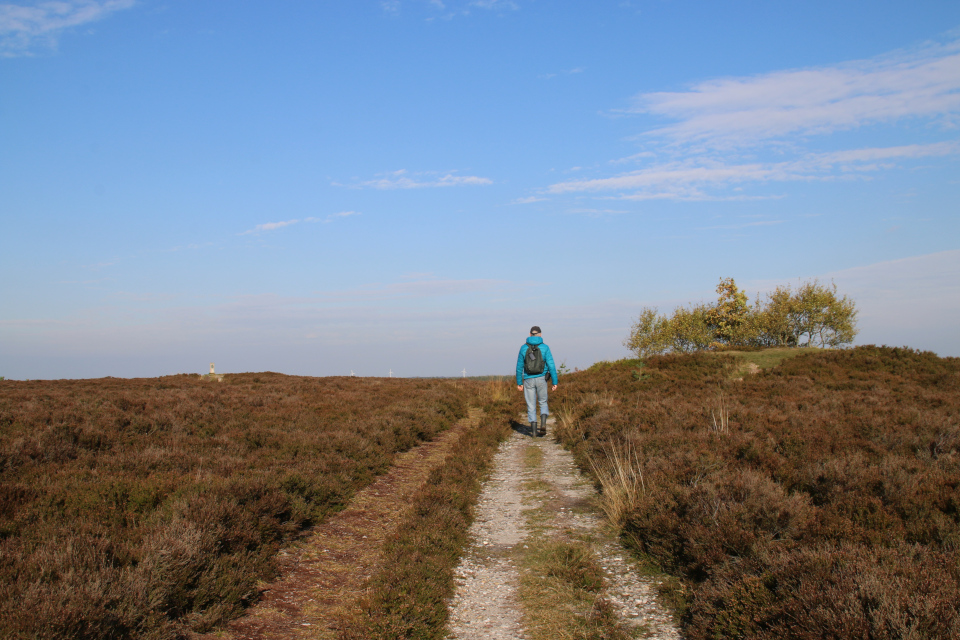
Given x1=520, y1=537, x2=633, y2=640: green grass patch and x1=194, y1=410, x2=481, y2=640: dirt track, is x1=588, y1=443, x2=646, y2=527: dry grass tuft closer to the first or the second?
x1=520, y1=537, x2=633, y2=640: green grass patch

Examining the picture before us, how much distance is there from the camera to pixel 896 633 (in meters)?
3.46

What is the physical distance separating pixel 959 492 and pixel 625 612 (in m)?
4.52

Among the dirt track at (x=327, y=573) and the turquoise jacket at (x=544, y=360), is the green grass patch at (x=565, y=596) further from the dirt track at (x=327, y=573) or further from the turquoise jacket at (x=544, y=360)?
the turquoise jacket at (x=544, y=360)

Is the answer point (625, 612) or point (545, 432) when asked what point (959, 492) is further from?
point (545, 432)

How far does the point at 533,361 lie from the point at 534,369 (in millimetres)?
223

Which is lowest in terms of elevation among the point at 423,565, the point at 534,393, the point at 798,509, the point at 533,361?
the point at 423,565

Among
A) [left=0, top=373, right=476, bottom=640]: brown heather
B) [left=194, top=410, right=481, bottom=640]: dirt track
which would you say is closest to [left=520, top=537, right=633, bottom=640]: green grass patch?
[left=194, top=410, right=481, bottom=640]: dirt track

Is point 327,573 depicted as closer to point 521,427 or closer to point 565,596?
point 565,596

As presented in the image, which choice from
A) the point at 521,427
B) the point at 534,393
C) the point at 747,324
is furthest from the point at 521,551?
the point at 747,324

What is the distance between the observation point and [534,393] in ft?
50.1

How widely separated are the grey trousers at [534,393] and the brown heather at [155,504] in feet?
9.62

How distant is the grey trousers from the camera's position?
1496 cm

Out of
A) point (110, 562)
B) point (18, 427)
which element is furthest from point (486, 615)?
point (18, 427)

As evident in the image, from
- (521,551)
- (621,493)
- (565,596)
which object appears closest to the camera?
(565,596)
